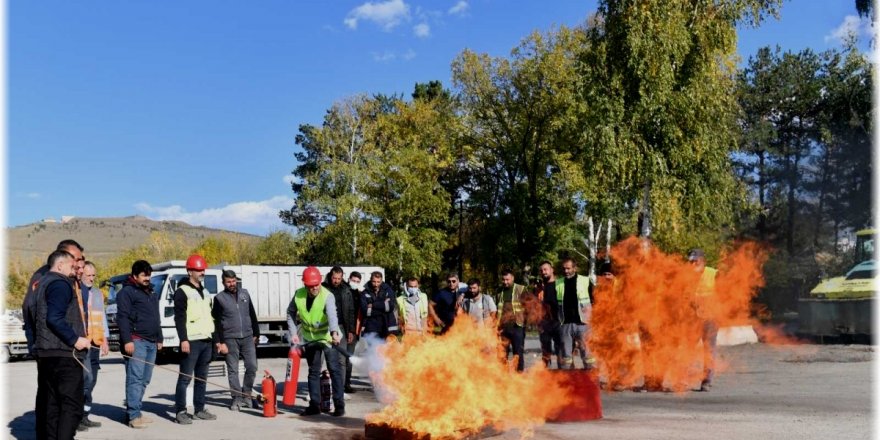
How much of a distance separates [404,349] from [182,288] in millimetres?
2934

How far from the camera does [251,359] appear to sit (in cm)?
1005

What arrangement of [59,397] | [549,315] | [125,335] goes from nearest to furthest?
[59,397] < [125,335] < [549,315]

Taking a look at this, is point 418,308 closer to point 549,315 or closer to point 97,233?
point 549,315

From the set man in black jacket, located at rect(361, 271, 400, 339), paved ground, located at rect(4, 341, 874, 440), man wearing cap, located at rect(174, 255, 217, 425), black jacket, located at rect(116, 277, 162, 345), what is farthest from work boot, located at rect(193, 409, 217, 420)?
man in black jacket, located at rect(361, 271, 400, 339)

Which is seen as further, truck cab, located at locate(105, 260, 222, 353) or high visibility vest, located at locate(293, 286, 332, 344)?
truck cab, located at locate(105, 260, 222, 353)

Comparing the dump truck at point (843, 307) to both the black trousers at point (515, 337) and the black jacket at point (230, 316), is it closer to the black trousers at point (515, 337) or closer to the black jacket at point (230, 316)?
the black trousers at point (515, 337)

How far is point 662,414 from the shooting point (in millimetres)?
9031

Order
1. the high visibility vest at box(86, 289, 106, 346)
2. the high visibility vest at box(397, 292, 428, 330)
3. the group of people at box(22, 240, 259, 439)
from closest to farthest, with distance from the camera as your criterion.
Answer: the group of people at box(22, 240, 259, 439) < the high visibility vest at box(86, 289, 106, 346) < the high visibility vest at box(397, 292, 428, 330)

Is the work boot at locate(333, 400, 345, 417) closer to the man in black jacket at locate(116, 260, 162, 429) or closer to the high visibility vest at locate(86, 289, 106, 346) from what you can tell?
the man in black jacket at locate(116, 260, 162, 429)

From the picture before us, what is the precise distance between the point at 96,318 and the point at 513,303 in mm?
6135

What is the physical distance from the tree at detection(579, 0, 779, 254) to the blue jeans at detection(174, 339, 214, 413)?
15.5m

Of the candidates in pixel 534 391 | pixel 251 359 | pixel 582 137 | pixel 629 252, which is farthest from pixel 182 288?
pixel 582 137

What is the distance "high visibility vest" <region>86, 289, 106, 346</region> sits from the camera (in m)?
9.05

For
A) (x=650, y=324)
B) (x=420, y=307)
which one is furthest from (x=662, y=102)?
(x=420, y=307)
